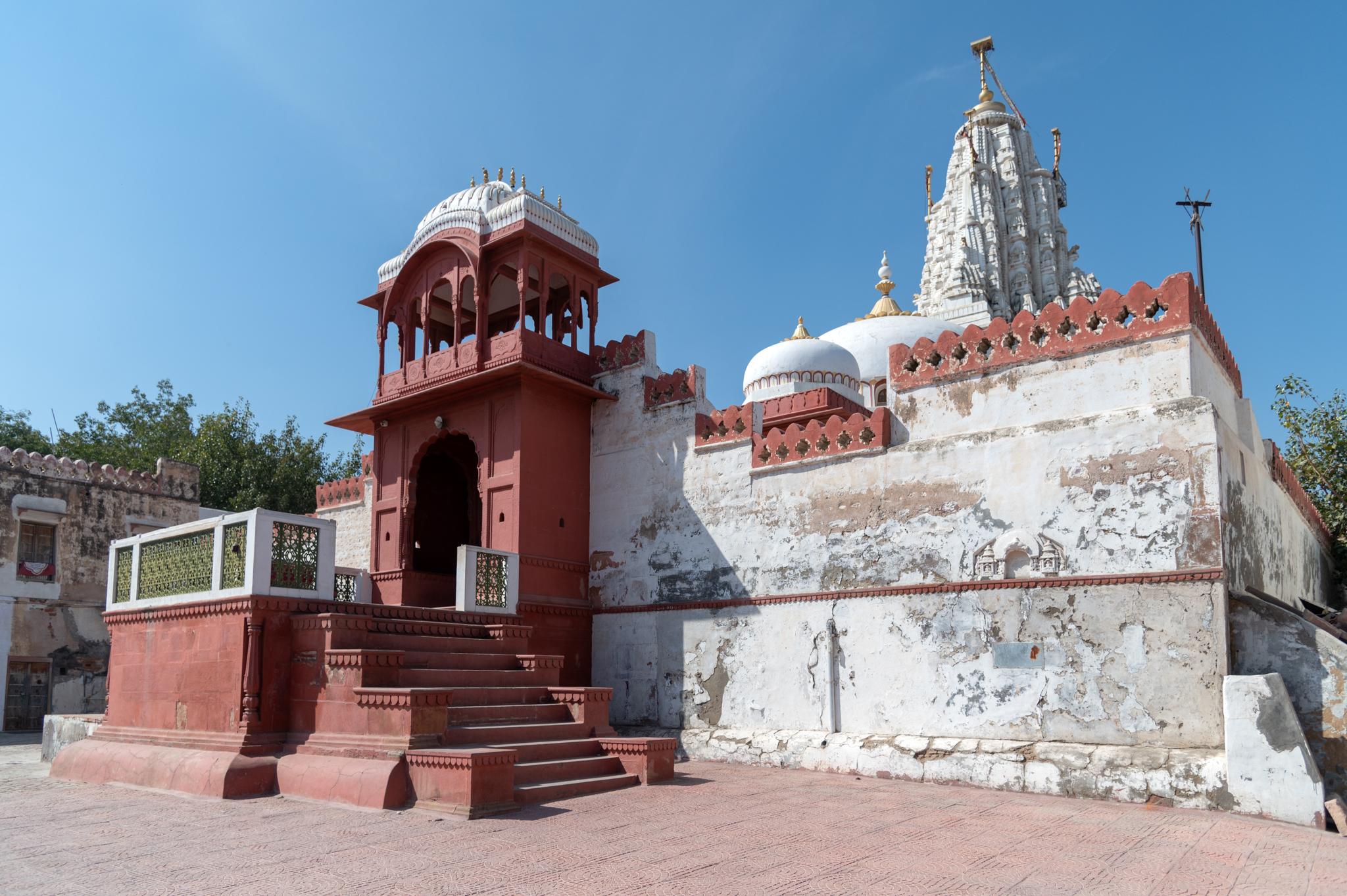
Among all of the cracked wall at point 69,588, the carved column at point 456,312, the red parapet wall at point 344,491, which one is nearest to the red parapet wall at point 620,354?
the carved column at point 456,312

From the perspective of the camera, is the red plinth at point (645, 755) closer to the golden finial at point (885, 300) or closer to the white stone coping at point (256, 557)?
the white stone coping at point (256, 557)

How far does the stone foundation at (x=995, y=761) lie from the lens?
25.2 ft

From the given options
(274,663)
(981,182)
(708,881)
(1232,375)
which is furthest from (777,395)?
(981,182)

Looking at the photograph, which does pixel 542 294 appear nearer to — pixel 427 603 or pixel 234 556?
pixel 427 603

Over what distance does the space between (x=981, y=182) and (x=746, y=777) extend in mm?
30032

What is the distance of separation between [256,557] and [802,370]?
375 inches

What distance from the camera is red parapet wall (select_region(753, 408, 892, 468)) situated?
1042 centimetres

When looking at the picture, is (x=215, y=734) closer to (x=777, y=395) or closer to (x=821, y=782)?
(x=821, y=782)

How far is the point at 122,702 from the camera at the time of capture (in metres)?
9.91

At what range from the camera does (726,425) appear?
11.9 metres

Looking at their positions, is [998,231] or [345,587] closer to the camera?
[345,587]

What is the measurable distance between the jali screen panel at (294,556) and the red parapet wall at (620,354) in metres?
5.15

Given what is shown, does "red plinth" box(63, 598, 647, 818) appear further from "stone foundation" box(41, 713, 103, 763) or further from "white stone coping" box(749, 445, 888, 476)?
"white stone coping" box(749, 445, 888, 476)

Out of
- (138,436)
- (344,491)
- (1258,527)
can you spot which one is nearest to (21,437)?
(138,436)
